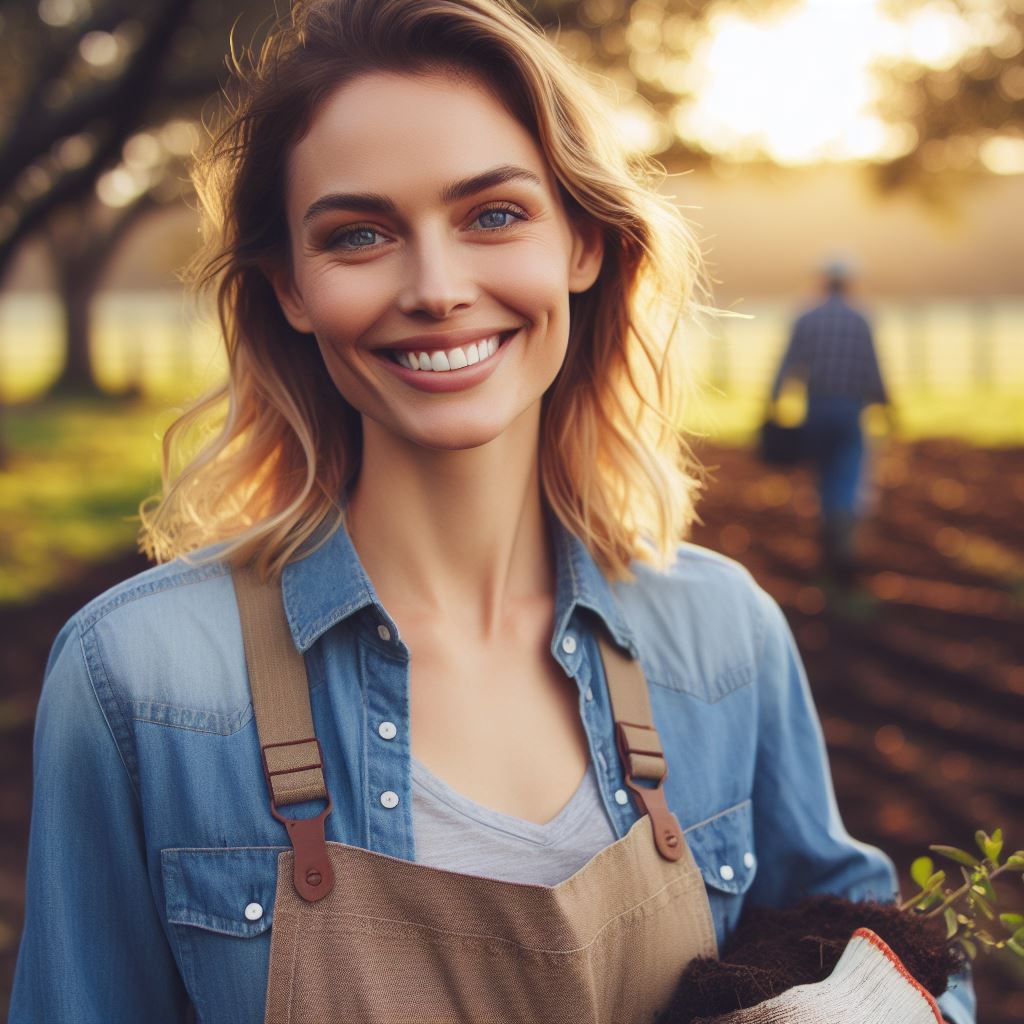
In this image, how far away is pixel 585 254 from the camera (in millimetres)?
1797

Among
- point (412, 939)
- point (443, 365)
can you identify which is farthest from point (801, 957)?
point (443, 365)

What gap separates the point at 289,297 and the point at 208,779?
680 mm

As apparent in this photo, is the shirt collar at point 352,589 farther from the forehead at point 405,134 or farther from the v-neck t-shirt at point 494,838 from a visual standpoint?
the forehead at point 405,134

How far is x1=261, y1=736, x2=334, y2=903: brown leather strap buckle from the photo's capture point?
1.43 meters

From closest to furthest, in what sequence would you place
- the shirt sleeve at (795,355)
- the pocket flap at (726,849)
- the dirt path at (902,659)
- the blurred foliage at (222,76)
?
the pocket flap at (726,849) < the dirt path at (902,659) < the blurred foliage at (222,76) < the shirt sleeve at (795,355)

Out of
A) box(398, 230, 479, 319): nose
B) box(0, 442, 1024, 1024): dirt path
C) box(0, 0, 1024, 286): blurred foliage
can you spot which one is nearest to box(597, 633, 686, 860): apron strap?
box(398, 230, 479, 319): nose

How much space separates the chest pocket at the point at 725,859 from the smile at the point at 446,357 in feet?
2.30

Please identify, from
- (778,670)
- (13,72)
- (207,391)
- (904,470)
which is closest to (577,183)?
(207,391)

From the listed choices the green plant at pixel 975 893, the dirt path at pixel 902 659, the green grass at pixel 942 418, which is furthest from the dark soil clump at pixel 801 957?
the green grass at pixel 942 418

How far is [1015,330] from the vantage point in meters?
23.6

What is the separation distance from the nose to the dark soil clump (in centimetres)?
88

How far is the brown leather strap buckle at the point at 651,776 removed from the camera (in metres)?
1.60

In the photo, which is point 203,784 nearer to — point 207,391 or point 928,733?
point 207,391

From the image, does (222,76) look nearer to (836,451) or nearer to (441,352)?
(836,451)
